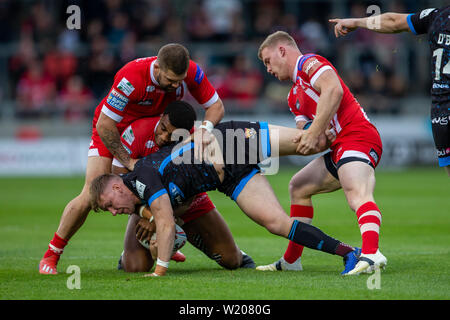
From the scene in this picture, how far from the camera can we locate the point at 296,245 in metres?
7.03

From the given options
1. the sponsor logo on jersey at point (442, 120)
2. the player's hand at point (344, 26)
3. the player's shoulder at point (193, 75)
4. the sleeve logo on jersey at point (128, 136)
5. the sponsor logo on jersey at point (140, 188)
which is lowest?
the sponsor logo on jersey at point (140, 188)

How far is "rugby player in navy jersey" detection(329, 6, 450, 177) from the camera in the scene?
6762mm

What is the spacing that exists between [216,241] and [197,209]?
40 cm

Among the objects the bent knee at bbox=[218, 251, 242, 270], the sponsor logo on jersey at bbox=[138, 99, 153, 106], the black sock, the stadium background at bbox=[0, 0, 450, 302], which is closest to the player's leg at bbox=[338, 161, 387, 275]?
the black sock

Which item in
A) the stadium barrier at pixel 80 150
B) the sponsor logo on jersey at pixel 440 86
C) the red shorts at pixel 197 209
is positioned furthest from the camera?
the stadium barrier at pixel 80 150

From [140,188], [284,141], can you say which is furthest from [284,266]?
[140,188]

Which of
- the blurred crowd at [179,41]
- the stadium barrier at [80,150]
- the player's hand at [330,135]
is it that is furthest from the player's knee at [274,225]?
the blurred crowd at [179,41]

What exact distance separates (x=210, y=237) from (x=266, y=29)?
16.2 meters

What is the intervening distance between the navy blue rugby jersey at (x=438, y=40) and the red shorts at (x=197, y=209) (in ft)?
8.54

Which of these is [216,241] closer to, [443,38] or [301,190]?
[301,190]

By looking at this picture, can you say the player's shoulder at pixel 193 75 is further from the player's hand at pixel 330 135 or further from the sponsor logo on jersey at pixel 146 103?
the player's hand at pixel 330 135

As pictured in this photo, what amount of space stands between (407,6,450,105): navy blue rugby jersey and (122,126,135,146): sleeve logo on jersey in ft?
10.2

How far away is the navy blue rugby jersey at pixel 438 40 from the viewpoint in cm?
673

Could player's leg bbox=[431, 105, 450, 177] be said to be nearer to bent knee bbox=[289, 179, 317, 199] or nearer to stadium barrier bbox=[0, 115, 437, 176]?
bent knee bbox=[289, 179, 317, 199]
